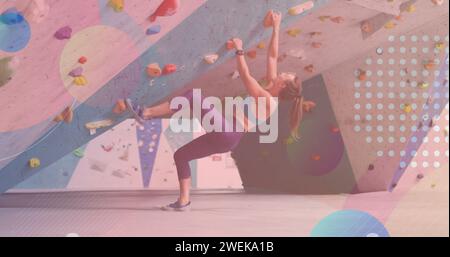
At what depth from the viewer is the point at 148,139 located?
12.4ft

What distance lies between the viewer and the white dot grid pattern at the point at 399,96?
372 centimetres

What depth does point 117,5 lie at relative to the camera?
237cm

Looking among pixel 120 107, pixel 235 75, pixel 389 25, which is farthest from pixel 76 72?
pixel 389 25

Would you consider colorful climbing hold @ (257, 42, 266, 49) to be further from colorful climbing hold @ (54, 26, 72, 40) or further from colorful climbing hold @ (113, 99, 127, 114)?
colorful climbing hold @ (54, 26, 72, 40)

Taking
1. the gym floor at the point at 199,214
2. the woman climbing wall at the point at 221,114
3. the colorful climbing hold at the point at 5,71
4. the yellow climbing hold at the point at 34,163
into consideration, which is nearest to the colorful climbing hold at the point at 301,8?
the woman climbing wall at the point at 221,114

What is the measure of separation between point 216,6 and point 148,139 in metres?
1.52

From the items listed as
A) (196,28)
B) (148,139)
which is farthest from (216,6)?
(148,139)

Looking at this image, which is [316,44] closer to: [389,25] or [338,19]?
[338,19]

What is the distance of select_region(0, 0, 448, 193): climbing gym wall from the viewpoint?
2441 millimetres

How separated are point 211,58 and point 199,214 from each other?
892 millimetres

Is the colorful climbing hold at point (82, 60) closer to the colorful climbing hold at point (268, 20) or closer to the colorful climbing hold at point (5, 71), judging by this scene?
the colorful climbing hold at point (5, 71)

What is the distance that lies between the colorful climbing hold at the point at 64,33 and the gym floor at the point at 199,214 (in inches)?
38.7

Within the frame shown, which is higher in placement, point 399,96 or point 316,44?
point 316,44
